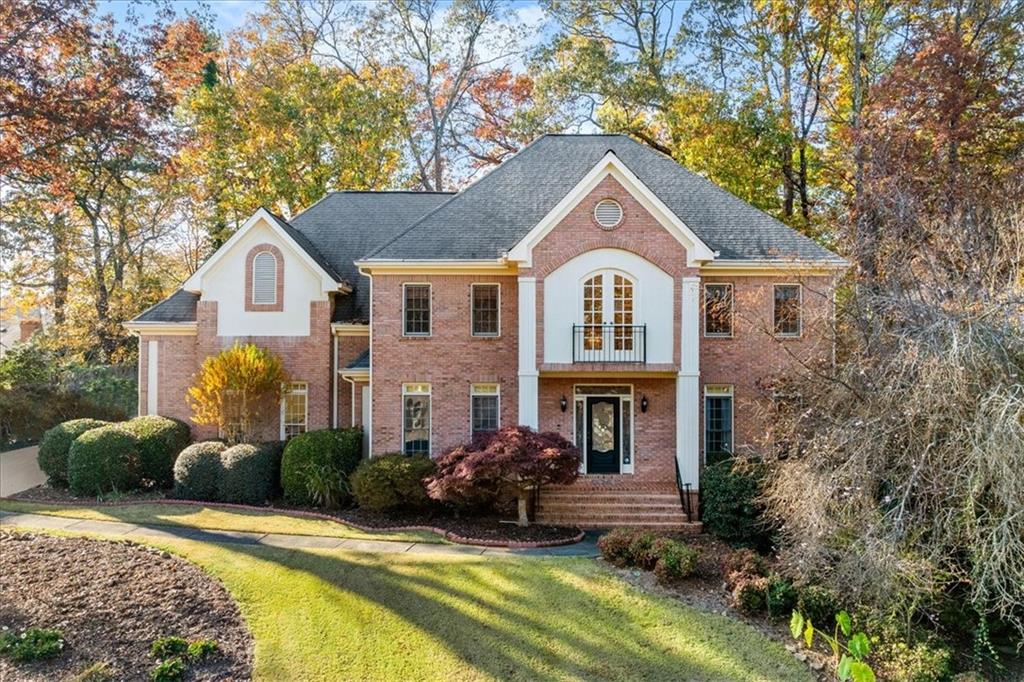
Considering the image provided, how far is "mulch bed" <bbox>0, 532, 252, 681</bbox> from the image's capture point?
8.36m

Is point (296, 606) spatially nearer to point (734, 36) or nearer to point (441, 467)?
point (441, 467)

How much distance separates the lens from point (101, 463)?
16.1m

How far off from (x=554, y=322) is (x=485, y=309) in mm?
2109

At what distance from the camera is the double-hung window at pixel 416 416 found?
16.5 metres

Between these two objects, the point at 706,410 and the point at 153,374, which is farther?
the point at 153,374

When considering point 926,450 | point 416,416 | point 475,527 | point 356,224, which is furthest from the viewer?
point 356,224

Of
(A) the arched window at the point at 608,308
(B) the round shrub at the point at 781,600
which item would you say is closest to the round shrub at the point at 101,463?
(A) the arched window at the point at 608,308

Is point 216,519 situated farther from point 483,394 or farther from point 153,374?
point 153,374

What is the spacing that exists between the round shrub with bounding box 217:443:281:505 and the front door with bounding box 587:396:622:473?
8523 millimetres

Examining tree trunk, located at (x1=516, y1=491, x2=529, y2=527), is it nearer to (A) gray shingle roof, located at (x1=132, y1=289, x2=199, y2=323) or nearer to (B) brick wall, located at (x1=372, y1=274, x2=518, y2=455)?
(B) brick wall, located at (x1=372, y1=274, x2=518, y2=455)

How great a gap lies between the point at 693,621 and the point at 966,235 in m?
7.36

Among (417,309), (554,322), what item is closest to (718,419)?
(554,322)

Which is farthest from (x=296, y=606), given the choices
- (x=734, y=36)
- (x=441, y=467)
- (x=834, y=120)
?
(x=734, y=36)

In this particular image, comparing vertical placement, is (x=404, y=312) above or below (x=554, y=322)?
above
